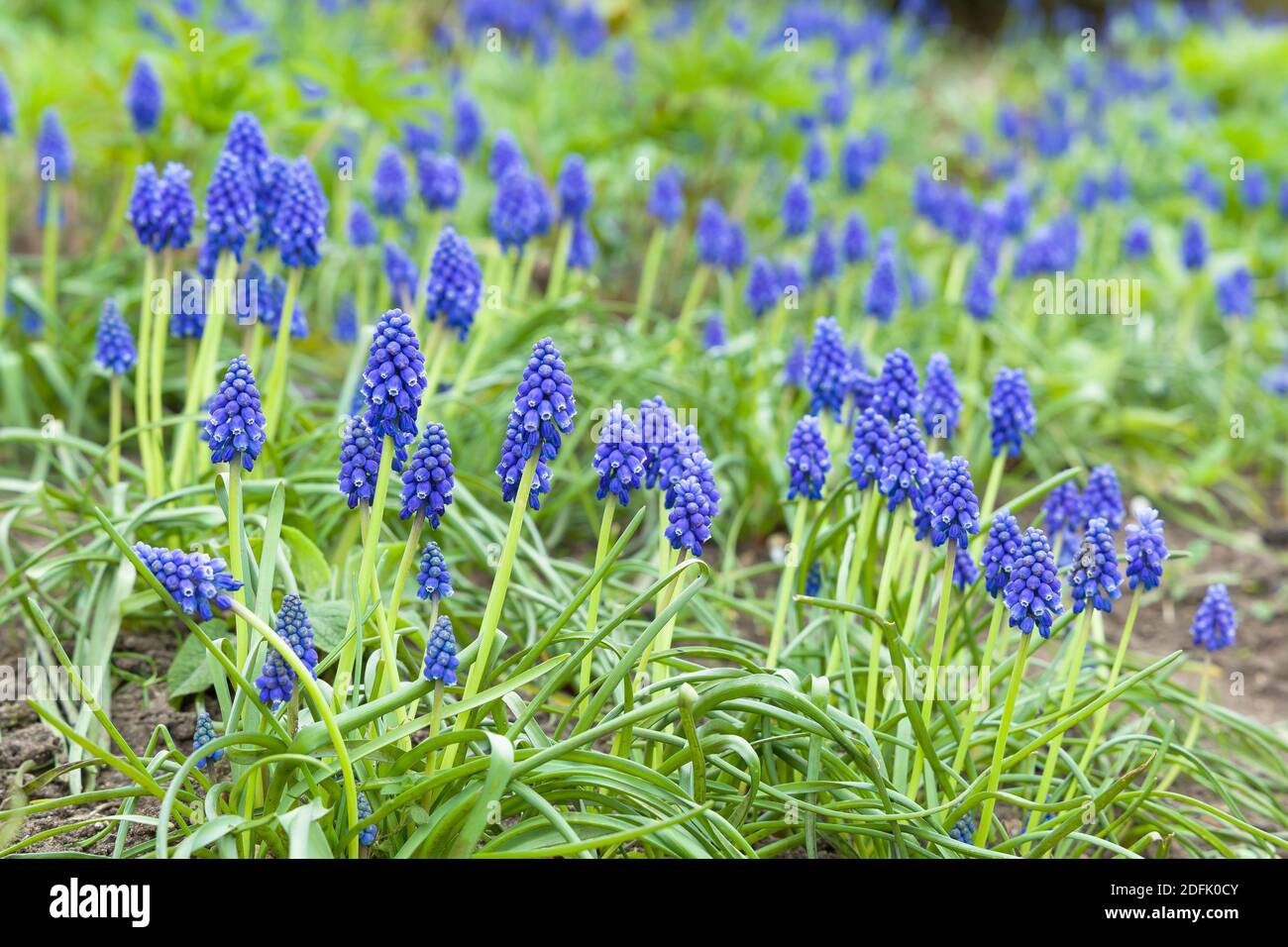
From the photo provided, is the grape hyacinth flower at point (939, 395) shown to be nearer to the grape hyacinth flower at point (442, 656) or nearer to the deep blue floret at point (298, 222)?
the grape hyacinth flower at point (442, 656)

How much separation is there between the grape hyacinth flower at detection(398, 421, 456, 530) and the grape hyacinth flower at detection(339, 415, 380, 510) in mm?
135

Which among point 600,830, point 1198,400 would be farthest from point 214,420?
point 1198,400

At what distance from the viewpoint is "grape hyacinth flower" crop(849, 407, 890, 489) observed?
393 centimetres

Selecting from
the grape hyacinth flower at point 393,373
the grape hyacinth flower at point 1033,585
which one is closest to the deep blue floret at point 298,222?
the grape hyacinth flower at point 393,373

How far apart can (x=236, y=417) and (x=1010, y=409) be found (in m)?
2.54

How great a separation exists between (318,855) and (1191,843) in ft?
8.99

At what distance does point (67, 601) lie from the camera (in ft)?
15.5

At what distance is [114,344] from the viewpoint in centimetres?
492

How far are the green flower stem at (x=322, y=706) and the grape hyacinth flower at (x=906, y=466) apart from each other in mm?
1677

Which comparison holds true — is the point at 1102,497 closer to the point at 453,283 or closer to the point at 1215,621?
the point at 1215,621

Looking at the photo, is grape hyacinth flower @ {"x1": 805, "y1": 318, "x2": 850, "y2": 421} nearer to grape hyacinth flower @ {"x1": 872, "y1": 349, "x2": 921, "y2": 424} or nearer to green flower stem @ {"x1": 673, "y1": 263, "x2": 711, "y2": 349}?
grape hyacinth flower @ {"x1": 872, "y1": 349, "x2": 921, "y2": 424}

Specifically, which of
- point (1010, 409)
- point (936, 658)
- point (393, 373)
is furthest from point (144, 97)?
point (936, 658)

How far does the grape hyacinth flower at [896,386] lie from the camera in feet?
13.8

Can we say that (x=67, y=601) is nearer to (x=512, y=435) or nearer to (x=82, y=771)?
(x=82, y=771)
